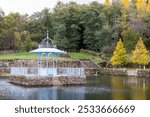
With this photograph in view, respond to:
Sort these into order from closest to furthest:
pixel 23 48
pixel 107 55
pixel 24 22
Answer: pixel 107 55 < pixel 23 48 < pixel 24 22

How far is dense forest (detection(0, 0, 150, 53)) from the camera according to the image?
69.8 meters

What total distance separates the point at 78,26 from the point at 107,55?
37.4 feet

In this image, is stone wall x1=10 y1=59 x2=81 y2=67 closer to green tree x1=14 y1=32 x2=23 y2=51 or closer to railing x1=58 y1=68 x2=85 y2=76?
green tree x1=14 y1=32 x2=23 y2=51

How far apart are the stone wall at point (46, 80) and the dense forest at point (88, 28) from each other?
27375 mm

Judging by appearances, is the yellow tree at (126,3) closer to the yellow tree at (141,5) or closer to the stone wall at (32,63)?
the yellow tree at (141,5)

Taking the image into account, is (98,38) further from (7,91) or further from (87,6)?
(7,91)

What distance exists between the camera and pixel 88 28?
250 feet

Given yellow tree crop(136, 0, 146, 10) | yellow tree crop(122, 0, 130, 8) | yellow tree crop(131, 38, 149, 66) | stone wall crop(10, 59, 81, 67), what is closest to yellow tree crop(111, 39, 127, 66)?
yellow tree crop(131, 38, 149, 66)

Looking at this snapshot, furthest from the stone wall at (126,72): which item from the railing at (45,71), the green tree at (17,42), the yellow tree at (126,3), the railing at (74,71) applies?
the green tree at (17,42)

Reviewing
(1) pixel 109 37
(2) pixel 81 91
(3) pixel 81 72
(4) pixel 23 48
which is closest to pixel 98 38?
(1) pixel 109 37

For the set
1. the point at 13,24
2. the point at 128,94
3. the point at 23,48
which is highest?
the point at 13,24

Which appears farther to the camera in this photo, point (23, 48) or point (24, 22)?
point (24, 22)

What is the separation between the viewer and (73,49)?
7962cm

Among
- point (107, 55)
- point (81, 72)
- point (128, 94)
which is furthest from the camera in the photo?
point (107, 55)
